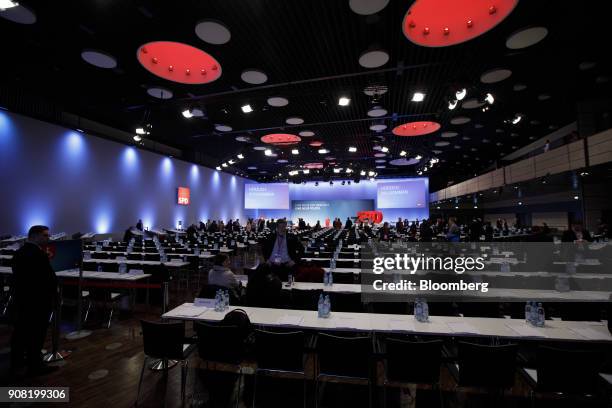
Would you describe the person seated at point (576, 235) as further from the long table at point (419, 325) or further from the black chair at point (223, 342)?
the black chair at point (223, 342)

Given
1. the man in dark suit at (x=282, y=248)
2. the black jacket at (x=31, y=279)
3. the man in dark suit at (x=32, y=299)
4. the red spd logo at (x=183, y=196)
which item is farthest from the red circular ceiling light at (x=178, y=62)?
the red spd logo at (x=183, y=196)

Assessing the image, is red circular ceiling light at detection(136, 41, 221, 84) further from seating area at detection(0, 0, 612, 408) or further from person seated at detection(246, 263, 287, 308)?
person seated at detection(246, 263, 287, 308)

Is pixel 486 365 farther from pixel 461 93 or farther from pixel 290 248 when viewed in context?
pixel 461 93

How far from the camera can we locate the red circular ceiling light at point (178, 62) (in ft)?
18.6

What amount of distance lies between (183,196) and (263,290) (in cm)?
1342

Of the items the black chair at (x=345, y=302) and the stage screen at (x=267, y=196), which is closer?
the black chair at (x=345, y=302)

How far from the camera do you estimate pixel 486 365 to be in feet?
7.11

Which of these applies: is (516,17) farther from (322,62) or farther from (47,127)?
(47,127)

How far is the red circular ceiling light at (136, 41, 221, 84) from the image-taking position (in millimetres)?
5668

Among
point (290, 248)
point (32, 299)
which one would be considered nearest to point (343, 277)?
point (290, 248)

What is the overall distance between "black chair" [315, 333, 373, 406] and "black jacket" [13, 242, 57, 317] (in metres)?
3.13

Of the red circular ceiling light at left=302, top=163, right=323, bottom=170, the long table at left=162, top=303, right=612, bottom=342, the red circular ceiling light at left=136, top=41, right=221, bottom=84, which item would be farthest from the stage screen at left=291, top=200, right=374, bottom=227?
the long table at left=162, top=303, right=612, bottom=342

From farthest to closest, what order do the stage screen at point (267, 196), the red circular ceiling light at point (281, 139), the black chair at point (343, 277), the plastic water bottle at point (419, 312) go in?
the stage screen at point (267, 196) < the red circular ceiling light at point (281, 139) < the black chair at point (343, 277) < the plastic water bottle at point (419, 312)

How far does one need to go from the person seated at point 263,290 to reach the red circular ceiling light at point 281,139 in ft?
29.5
